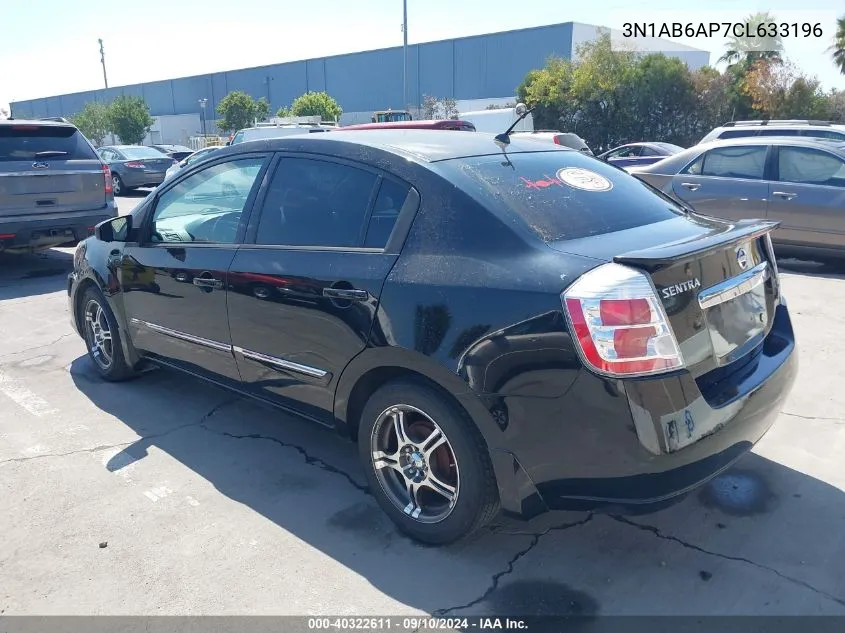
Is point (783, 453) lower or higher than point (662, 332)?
lower

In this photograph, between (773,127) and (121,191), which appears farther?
(121,191)

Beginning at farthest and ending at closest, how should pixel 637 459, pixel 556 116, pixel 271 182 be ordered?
pixel 556 116 → pixel 271 182 → pixel 637 459

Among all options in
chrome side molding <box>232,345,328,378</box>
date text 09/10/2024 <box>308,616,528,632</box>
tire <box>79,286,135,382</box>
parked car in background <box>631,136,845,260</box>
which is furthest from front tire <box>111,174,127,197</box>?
date text 09/10/2024 <box>308,616,528,632</box>

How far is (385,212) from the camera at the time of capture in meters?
3.06

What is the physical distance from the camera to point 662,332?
→ 2.40 meters

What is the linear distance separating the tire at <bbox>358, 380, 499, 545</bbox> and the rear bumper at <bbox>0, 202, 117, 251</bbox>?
268 inches

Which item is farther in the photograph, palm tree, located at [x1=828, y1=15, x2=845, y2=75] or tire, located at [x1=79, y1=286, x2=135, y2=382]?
palm tree, located at [x1=828, y1=15, x2=845, y2=75]

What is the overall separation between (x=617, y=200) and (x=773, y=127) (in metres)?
9.67

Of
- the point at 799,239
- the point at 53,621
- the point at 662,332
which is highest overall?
the point at 662,332

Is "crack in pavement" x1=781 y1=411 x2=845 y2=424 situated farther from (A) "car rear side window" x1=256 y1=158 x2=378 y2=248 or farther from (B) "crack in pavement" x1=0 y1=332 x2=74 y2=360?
(B) "crack in pavement" x1=0 y1=332 x2=74 y2=360

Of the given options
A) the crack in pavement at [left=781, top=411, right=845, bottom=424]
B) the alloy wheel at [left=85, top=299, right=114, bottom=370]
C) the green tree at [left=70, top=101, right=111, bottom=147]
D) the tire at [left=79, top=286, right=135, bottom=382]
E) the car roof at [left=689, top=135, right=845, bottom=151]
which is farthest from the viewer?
the green tree at [left=70, top=101, right=111, bottom=147]

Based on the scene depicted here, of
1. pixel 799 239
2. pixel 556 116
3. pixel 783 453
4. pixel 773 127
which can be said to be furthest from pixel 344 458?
pixel 556 116

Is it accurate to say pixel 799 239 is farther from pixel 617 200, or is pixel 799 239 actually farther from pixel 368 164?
pixel 368 164

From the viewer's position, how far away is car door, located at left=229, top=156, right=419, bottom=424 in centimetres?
303
